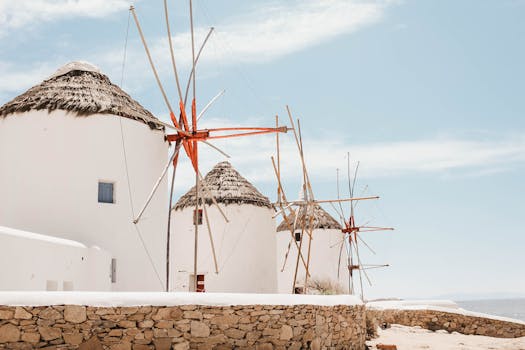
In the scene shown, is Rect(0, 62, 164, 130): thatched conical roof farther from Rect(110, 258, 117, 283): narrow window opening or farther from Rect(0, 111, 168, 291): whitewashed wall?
Rect(110, 258, 117, 283): narrow window opening

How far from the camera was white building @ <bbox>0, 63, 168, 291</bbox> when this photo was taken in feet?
42.2

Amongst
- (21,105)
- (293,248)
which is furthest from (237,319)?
(293,248)

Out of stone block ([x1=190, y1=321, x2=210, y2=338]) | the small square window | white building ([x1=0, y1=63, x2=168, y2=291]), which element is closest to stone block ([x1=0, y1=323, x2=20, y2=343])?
stone block ([x1=190, y1=321, x2=210, y2=338])

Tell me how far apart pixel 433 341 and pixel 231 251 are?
6.98 m

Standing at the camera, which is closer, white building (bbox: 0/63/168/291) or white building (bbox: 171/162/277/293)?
white building (bbox: 0/63/168/291)

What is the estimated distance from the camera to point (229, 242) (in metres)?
20.0

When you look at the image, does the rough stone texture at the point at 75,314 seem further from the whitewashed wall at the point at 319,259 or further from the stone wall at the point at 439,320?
the whitewashed wall at the point at 319,259

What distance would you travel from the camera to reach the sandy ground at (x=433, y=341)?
566 inches

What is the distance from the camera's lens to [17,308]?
765 centimetres

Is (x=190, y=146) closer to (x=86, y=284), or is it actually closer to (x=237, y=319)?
(x=86, y=284)

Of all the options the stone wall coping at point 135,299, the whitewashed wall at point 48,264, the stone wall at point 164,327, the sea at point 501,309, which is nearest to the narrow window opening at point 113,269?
the whitewashed wall at point 48,264

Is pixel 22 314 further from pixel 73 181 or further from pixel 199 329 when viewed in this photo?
pixel 73 181

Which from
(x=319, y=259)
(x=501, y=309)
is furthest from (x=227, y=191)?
(x=501, y=309)

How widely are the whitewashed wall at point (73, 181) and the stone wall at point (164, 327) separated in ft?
15.3
